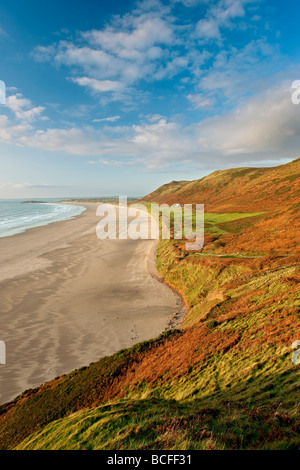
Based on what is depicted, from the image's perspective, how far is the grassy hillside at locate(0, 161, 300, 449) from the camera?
5.24 metres

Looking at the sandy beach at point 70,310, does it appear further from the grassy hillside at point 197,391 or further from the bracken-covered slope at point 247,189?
the bracken-covered slope at point 247,189

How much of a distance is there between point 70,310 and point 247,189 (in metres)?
81.2

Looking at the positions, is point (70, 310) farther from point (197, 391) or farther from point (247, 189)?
point (247, 189)

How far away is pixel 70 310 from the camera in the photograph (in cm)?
1927

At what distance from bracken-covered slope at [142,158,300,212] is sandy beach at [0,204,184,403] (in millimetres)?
38812

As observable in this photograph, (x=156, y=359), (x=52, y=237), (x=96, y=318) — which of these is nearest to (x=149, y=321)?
(x=96, y=318)

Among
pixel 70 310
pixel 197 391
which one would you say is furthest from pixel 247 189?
pixel 197 391

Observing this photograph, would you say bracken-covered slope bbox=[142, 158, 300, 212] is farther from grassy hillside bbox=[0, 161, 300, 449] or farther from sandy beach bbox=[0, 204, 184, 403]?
grassy hillside bbox=[0, 161, 300, 449]

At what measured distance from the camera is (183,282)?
77.2 ft

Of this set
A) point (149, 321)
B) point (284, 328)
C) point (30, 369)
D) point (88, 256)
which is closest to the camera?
point (284, 328)

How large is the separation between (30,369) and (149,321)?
8383 mm

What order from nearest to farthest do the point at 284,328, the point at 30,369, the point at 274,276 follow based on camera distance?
the point at 284,328, the point at 30,369, the point at 274,276

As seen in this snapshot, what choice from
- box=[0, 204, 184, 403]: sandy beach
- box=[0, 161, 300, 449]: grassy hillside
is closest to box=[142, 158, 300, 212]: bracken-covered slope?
box=[0, 204, 184, 403]: sandy beach
